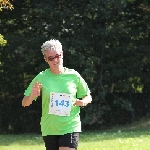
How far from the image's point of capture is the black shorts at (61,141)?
607cm

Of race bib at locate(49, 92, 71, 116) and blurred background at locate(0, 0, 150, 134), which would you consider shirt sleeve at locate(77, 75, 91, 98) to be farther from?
blurred background at locate(0, 0, 150, 134)

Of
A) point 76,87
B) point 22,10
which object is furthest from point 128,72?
point 76,87

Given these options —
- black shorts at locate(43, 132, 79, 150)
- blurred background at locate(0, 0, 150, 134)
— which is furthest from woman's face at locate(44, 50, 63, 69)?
blurred background at locate(0, 0, 150, 134)

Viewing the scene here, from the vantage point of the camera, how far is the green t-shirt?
20.0ft

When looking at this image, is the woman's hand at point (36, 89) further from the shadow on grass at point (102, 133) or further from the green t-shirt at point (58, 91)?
the shadow on grass at point (102, 133)

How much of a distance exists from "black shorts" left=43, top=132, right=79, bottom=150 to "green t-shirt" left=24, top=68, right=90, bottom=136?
0.05 metres

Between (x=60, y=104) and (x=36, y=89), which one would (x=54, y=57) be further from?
(x=60, y=104)

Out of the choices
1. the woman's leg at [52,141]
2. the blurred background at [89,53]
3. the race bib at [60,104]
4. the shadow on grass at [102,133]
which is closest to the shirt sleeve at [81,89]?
the race bib at [60,104]

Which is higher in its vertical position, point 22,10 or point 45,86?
point 22,10

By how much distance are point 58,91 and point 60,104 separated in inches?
5.9

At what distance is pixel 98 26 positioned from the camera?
68.7 feet

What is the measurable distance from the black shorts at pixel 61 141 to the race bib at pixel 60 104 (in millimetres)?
243

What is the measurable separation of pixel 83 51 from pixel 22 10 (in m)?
3.31

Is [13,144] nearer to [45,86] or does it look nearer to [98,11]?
[98,11]
